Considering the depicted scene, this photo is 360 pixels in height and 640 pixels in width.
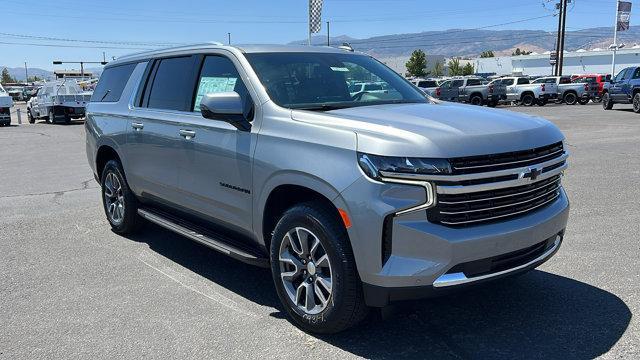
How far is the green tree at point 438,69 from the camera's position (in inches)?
5002

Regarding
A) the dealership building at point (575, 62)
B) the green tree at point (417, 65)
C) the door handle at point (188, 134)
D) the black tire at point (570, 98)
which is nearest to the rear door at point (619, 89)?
the black tire at point (570, 98)

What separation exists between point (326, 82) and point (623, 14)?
48280 millimetres

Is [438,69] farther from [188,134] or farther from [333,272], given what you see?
[333,272]

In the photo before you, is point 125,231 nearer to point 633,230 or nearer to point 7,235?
point 7,235

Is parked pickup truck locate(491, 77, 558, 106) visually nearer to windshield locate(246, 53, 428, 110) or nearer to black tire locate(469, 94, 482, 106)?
black tire locate(469, 94, 482, 106)

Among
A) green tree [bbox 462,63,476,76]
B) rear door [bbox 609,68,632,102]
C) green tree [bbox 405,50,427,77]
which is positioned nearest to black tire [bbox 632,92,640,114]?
rear door [bbox 609,68,632,102]

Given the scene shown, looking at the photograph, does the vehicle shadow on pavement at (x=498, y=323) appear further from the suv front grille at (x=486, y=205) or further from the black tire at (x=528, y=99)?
the black tire at (x=528, y=99)

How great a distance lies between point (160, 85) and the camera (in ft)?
17.9

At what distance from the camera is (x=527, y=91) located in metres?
34.9

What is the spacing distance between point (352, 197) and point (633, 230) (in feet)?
13.7

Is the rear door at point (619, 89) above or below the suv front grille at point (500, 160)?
below

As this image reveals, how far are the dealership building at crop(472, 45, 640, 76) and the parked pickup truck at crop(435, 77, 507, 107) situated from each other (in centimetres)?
6499

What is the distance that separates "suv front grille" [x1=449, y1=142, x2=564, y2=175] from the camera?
10.5 ft

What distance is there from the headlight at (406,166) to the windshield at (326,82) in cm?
106
